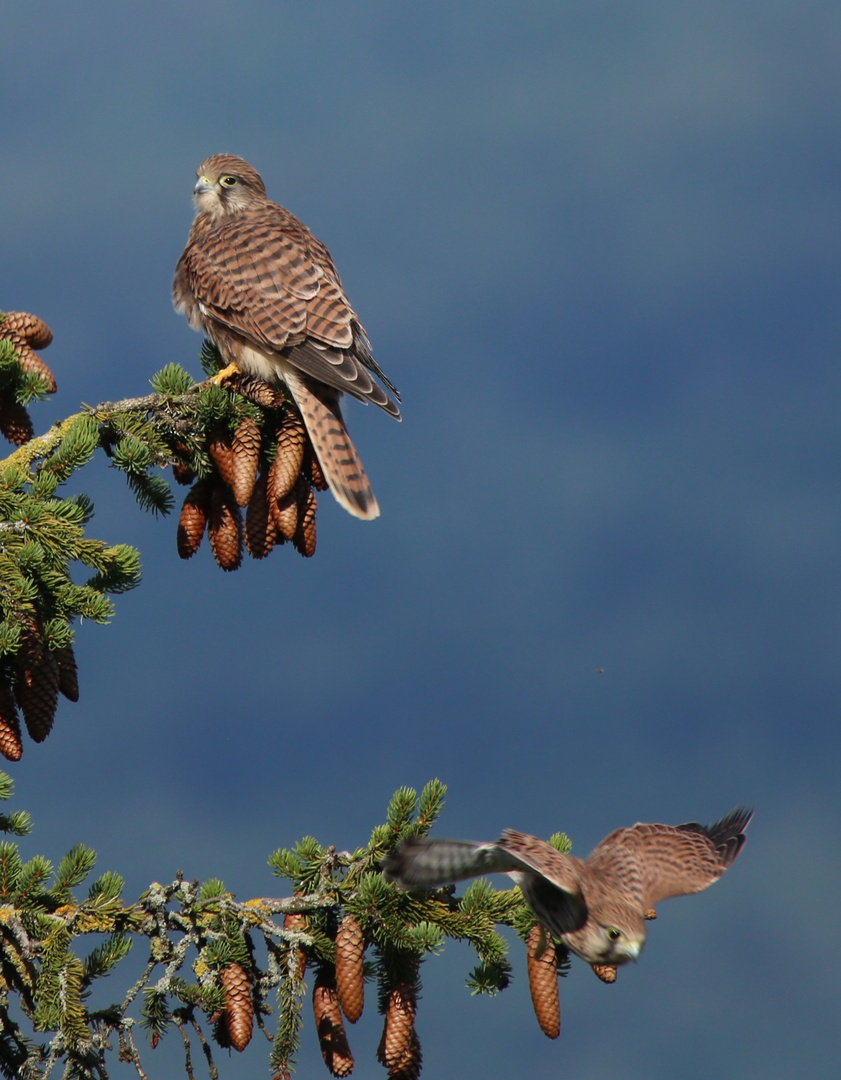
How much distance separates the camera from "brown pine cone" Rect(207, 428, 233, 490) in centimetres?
438

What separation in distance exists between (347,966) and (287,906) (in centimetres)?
22

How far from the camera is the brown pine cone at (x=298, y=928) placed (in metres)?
2.96

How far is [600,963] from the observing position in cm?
306

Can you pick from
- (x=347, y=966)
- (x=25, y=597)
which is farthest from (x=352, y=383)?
(x=347, y=966)

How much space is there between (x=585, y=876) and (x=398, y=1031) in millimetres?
631

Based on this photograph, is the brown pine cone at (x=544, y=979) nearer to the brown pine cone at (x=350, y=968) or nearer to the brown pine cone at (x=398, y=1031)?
the brown pine cone at (x=398, y=1031)

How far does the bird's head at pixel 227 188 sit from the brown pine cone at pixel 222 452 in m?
2.66

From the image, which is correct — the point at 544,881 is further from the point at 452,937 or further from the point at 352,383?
the point at 352,383

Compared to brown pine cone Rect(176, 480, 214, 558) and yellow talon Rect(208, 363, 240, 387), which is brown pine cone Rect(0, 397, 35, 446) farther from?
yellow talon Rect(208, 363, 240, 387)

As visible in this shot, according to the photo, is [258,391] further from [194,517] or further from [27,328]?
[27,328]

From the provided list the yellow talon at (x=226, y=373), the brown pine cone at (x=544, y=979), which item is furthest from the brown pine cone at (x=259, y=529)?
the brown pine cone at (x=544, y=979)

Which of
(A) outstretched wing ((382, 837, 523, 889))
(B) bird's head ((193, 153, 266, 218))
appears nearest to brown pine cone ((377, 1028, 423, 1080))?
(A) outstretched wing ((382, 837, 523, 889))

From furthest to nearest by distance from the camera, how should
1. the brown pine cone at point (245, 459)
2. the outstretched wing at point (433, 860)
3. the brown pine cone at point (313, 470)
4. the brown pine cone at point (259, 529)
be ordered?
the brown pine cone at point (313, 470), the brown pine cone at point (259, 529), the brown pine cone at point (245, 459), the outstretched wing at point (433, 860)

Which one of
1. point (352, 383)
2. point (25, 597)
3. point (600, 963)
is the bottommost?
point (600, 963)
